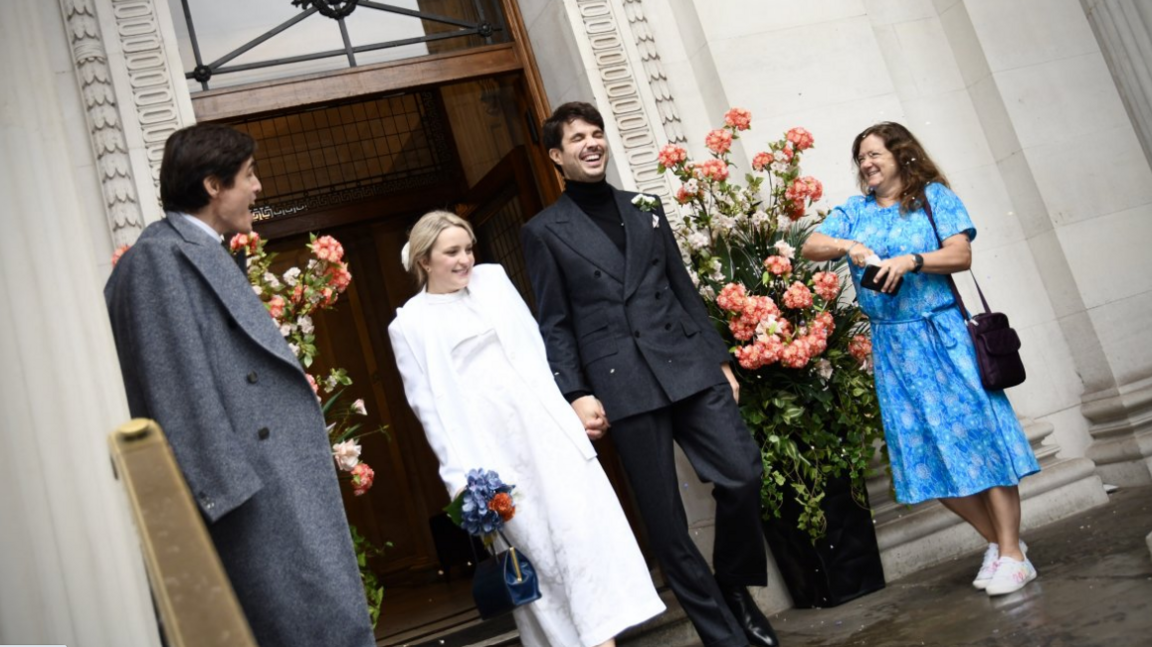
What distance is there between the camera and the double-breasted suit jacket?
3.98 m

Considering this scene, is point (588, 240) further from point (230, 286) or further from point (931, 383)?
point (230, 286)

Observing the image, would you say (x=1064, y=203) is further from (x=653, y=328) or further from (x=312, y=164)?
(x=312, y=164)

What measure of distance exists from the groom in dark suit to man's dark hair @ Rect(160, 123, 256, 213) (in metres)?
1.60

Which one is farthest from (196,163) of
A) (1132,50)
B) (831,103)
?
(1132,50)

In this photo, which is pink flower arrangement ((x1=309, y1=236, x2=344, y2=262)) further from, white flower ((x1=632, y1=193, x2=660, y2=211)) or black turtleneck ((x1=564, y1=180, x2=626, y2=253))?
white flower ((x1=632, y1=193, x2=660, y2=211))

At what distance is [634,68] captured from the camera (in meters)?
5.52

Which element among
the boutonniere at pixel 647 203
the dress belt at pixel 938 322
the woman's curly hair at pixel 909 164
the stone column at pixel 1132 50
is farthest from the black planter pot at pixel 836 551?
the stone column at pixel 1132 50

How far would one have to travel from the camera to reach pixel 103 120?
15.1 feet

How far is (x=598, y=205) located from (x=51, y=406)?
2.76m

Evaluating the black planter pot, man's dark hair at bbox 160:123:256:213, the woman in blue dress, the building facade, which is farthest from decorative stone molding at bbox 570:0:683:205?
man's dark hair at bbox 160:123:256:213

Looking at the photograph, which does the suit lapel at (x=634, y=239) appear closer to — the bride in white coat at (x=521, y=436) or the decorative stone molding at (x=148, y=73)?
the bride in white coat at (x=521, y=436)

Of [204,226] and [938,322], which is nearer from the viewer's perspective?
[204,226]

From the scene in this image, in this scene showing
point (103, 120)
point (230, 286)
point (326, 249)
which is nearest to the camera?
point (230, 286)

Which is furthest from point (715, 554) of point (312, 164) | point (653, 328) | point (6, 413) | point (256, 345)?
point (312, 164)
